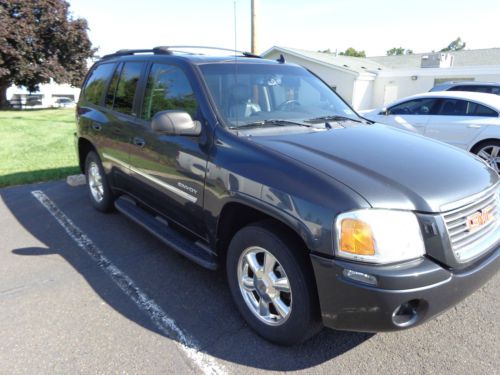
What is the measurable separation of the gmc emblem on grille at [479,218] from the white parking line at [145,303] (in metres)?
1.76

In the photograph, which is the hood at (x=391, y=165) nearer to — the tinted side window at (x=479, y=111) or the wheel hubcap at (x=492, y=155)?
the wheel hubcap at (x=492, y=155)

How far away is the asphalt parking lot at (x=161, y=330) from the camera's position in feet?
8.20

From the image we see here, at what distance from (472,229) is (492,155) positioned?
549 centimetres

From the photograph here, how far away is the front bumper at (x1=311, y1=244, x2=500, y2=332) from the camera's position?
6.68 ft

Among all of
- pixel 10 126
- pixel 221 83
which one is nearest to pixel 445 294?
pixel 221 83

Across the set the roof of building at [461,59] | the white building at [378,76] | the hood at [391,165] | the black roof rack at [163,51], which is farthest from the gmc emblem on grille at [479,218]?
the roof of building at [461,59]

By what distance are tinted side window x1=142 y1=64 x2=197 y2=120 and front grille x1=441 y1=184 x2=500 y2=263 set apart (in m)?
1.99

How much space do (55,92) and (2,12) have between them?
41.7 meters

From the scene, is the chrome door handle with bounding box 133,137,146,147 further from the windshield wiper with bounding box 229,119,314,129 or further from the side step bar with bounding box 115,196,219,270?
the windshield wiper with bounding box 229,119,314,129

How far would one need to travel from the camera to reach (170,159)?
331cm

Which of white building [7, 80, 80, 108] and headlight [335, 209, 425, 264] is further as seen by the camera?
white building [7, 80, 80, 108]

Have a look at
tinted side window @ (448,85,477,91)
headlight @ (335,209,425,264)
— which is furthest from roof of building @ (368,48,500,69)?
headlight @ (335,209,425,264)

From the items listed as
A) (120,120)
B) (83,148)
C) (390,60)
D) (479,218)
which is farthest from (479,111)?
(390,60)

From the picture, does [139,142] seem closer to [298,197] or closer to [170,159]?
[170,159]
